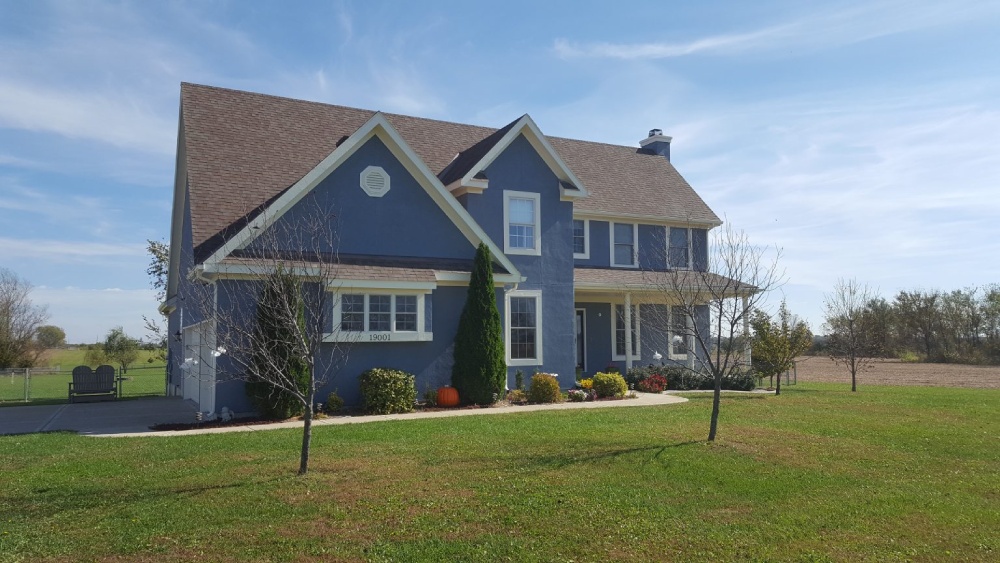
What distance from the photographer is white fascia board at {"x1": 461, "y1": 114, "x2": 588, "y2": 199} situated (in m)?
20.2

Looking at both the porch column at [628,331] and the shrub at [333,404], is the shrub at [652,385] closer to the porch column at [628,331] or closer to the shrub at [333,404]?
the porch column at [628,331]

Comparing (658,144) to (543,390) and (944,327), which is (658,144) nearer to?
(543,390)

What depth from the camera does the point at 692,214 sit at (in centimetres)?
2661

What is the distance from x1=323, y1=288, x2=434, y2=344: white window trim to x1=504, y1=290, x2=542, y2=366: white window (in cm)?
345

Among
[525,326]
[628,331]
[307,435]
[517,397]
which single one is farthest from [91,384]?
[628,331]

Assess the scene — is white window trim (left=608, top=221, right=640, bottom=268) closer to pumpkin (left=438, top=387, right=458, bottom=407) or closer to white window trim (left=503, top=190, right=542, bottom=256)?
white window trim (left=503, top=190, right=542, bottom=256)

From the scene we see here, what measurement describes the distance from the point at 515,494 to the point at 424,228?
1107 centimetres

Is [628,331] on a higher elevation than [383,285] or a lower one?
lower

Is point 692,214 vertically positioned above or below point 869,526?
above

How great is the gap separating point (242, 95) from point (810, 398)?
17935mm

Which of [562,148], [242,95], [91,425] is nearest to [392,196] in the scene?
[242,95]

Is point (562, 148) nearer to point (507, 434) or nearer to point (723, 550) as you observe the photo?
point (507, 434)

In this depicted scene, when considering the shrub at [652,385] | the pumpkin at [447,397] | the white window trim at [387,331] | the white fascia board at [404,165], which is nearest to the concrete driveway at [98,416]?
the white window trim at [387,331]

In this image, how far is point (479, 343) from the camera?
18.1 m
